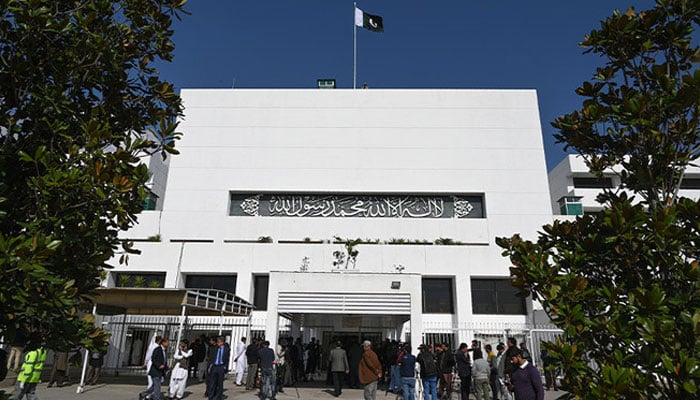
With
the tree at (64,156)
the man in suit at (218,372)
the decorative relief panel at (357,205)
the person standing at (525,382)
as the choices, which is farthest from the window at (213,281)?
the tree at (64,156)

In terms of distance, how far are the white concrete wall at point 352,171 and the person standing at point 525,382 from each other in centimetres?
1605

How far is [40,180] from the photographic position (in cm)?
300

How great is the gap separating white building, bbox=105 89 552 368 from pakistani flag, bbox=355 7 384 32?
5.93 metres

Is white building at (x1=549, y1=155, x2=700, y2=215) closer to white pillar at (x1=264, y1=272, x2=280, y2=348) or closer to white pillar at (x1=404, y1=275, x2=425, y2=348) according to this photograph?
white pillar at (x1=404, y1=275, x2=425, y2=348)

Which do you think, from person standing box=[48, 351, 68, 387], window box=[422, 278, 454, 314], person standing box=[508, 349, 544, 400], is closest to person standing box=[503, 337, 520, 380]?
person standing box=[508, 349, 544, 400]

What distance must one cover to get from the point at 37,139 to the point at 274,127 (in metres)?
23.5

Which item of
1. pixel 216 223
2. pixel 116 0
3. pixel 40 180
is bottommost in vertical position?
pixel 40 180

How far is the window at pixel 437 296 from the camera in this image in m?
22.6

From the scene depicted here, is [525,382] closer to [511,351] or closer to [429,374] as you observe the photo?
[511,351]

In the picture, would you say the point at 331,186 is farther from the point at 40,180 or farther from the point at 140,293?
the point at 40,180

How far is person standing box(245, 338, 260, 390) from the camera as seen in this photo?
13188 millimetres

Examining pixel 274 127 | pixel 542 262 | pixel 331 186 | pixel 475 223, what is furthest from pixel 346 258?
pixel 542 262

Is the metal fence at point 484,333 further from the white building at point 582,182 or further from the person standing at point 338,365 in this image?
the white building at point 582,182

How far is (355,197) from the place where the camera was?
25.3 metres
